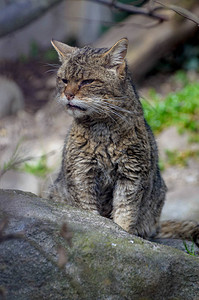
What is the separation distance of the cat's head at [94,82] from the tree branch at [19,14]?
1026 mm

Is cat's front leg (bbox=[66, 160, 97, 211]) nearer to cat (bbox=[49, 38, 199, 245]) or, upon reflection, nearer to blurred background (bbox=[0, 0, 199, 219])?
cat (bbox=[49, 38, 199, 245])

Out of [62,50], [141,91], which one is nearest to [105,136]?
[62,50]

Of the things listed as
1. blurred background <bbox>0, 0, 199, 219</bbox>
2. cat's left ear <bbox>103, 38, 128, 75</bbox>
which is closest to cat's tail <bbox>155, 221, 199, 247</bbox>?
blurred background <bbox>0, 0, 199, 219</bbox>

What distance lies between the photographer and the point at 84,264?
2.69 meters

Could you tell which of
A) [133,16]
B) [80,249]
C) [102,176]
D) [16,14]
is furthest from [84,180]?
[133,16]

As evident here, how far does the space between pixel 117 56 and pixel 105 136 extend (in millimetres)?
650

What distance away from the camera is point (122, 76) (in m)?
3.78

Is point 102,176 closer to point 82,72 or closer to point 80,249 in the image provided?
point 82,72

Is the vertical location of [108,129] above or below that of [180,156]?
below

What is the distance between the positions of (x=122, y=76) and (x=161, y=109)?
155 inches

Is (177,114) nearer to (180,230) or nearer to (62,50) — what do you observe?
(180,230)

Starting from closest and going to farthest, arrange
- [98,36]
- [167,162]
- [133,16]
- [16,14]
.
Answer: [16,14]
[167,162]
[133,16]
[98,36]

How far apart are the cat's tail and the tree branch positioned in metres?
2.74

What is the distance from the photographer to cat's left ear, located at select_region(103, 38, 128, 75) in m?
3.71
